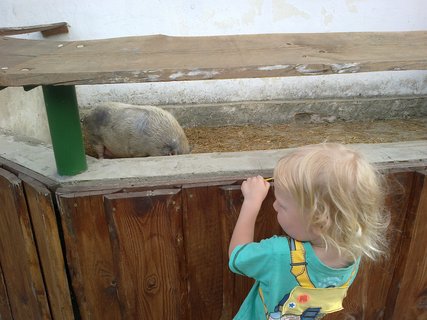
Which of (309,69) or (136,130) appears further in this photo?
(136,130)

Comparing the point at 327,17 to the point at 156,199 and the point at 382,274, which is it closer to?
the point at 382,274

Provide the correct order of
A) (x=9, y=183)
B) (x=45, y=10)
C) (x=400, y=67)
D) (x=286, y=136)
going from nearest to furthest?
(x=400, y=67)
(x=9, y=183)
(x=45, y=10)
(x=286, y=136)

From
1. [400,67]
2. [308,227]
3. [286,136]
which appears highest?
[400,67]

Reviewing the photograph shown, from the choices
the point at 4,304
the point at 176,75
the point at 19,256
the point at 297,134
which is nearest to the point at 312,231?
the point at 176,75

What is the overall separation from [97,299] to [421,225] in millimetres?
1544

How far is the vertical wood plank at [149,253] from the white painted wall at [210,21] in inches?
114

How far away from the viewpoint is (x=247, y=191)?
64.3 inches

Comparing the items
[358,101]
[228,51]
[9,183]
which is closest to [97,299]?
[9,183]

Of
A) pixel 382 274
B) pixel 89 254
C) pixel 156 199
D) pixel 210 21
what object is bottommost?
pixel 382 274

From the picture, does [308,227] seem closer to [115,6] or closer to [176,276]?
[176,276]

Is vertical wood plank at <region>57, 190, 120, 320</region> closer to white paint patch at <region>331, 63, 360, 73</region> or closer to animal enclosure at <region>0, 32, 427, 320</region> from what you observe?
animal enclosure at <region>0, 32, 427, 320</region>

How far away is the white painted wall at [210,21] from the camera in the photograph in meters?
4.73

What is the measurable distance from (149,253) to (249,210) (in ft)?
1.85

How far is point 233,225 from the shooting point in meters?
1.86
